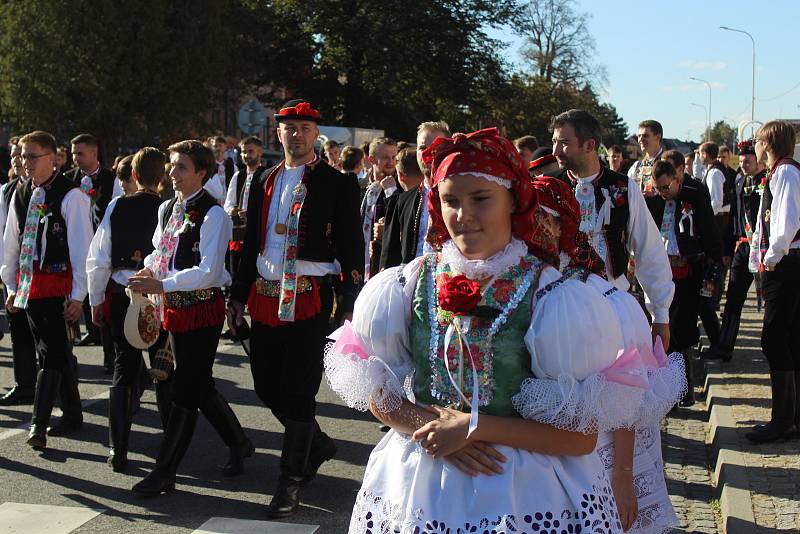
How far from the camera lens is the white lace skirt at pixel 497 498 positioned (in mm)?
2684

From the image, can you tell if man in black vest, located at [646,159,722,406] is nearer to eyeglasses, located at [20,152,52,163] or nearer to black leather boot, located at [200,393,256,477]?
black leather boot, located at [200,393,256,477]

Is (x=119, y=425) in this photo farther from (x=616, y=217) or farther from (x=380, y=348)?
(x=380, y=348)

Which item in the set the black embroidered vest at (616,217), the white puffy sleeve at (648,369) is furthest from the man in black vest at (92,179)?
the white puffy sleeve at (648,369)

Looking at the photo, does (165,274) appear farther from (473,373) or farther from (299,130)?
(473,373)

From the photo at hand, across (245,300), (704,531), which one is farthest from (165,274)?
(704,531)

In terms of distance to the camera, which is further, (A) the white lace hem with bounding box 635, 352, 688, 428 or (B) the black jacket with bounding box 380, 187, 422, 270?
(B) the black jacket with bounding box 380, 187, 422, 270

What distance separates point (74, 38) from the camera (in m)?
32.1

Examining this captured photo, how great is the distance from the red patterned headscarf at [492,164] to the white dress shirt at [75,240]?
15.1 ft

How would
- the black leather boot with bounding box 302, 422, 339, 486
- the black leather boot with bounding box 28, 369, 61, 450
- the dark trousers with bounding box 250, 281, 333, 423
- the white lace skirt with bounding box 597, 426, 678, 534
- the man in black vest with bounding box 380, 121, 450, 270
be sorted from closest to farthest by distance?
the white lace skirt with bounding box 597, 426, 678, 534
the dark trousers with bounding box 250, 281, 333, 423
the black leather boot with bounding box 302, 422, 339, 486
the man in black vest with bounding box 380, 121, 450, 270
the black leather boot with bounding box 28, 369, 61, 450

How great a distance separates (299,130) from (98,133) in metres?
29.6

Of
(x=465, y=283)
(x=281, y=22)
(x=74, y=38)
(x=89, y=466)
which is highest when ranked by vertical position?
(x=281, y=22)

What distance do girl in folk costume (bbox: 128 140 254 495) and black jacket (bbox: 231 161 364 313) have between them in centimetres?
16

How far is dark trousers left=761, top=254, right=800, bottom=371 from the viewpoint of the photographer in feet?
22.4

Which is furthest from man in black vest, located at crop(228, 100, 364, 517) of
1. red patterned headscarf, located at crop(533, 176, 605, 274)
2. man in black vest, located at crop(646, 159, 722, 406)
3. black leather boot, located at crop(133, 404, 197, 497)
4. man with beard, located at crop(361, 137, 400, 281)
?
man in black vest, located at crop(646, 159, 722, 406)
